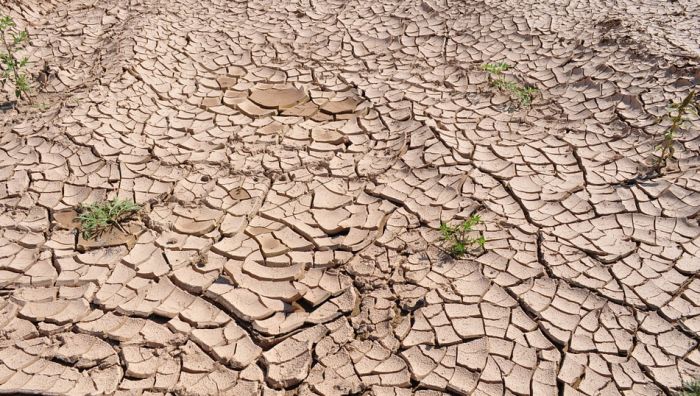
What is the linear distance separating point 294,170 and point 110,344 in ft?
4.53

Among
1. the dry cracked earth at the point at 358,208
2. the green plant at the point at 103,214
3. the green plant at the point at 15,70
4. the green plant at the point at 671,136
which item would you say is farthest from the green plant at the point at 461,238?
the green plant at the point at 15,70

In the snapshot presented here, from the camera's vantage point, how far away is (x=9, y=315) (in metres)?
2.50

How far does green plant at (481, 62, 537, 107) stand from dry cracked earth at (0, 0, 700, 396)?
62 millimetres

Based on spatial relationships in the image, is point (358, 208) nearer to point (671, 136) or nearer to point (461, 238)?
point (461, 238)

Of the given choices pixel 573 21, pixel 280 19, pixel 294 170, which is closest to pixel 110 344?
pixel 294 170

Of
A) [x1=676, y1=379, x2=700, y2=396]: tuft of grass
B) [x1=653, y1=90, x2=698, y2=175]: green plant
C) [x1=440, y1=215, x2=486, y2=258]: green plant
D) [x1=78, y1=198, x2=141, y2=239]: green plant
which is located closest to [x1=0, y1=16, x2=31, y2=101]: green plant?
[x1=78, y1=198, x2=141, y2=239]: green plant

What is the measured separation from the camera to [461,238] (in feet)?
9.22

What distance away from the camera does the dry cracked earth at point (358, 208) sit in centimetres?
229

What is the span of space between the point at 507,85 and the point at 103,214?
8.66 feet

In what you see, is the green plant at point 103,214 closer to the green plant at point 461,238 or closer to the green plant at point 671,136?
the green plant at point 461,238

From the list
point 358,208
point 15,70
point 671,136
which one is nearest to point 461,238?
point 358,208

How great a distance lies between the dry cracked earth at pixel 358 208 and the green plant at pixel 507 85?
0.20 feet

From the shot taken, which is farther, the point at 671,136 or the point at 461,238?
the point at 671,136

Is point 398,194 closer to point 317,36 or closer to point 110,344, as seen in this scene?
point 110,344
